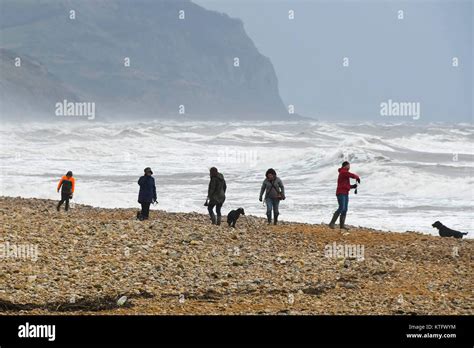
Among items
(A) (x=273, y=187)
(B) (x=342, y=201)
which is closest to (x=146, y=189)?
(A) (x=273, y=187)

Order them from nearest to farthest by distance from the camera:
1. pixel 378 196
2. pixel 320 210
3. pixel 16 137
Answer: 1. pixel 320 210
2. pixel 378 196
3. pixel 16 137

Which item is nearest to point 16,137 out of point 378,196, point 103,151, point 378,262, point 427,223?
point 103,151

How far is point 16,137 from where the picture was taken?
10369 centimetres

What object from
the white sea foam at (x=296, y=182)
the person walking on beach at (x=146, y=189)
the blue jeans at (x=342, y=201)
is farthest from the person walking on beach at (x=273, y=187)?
the white sea foam at (x=296, y=182)

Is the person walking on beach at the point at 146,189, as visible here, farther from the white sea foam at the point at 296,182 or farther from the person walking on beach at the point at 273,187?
the white sea foam at the point at 296,182

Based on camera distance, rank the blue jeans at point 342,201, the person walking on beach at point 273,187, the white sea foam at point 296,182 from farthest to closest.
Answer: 1. the white sea foam at point 296,182
2. the person walking on beach at point 273,187
3. the blue jeans at point 342,201

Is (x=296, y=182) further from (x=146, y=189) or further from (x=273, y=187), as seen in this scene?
(x=146, y=189)

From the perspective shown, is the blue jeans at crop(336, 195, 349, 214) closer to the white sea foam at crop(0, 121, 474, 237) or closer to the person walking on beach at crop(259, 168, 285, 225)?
the person walking on beach at crop(259, 168, 285, 225)

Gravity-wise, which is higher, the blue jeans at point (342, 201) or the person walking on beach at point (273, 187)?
the person walking on beach at point (273, 187)

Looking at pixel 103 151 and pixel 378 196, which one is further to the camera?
pixel 103 151

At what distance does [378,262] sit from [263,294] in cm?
343

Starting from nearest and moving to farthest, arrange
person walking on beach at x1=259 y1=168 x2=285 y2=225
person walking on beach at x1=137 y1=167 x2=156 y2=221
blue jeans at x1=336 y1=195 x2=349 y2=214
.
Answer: blue jeans at x1=336 y1=195 x2=349 y2=214, person walking on beach at x1=137 y1=167 x2=156 y2=221, person walking on beach at x1=259 y1=168 x2=285 y2=225

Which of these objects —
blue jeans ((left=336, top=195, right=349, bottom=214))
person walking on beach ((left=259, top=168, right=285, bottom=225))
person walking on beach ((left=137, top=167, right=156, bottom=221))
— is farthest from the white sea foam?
person walking on beach ((left=137, top=167, right=156, bottom=221))

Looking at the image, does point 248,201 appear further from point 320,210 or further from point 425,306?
point 425,306
